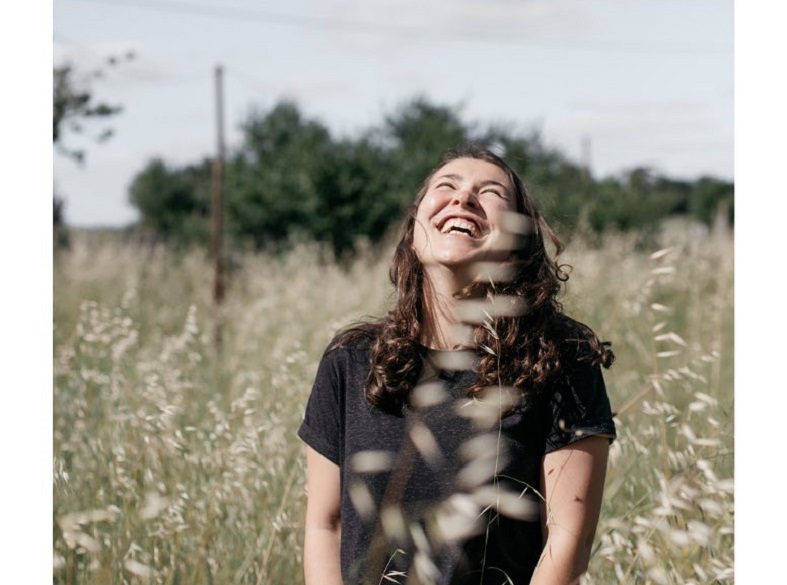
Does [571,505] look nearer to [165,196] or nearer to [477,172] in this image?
[477,172]

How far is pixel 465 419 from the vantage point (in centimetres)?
143

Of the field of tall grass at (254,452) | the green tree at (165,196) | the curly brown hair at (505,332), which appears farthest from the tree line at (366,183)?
the curly brown hair at (505,332)

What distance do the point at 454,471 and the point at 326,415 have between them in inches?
10.5

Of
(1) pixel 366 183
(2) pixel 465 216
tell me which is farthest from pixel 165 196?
(2) pixel 465 216

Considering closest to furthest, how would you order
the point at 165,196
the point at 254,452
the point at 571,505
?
the point at 571,505 → the point at 254,452 → the point at 165,196

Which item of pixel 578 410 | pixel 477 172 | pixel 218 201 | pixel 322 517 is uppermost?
pixel 218 201

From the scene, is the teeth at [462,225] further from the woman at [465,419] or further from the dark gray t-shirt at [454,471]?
the dark gray t-shirt at [454,471]

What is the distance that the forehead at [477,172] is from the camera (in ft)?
4.96

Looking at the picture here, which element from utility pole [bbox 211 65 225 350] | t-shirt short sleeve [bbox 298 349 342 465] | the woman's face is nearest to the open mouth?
the woman's face

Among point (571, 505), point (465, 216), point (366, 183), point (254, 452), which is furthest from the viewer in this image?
point (366, 183)

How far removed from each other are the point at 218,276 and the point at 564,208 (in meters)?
8.39
